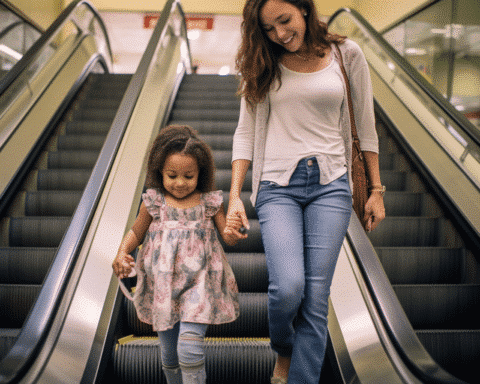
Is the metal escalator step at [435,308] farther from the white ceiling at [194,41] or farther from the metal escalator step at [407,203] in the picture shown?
the white ceiling at [194,41]

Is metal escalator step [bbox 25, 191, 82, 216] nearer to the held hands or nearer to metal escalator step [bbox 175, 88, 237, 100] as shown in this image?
the held hands

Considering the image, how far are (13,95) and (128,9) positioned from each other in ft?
29.3

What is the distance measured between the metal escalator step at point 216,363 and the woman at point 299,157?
19.3 inches

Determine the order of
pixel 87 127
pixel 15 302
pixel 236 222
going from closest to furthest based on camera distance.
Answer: pixel 236 222 < pixel 15 302 < pixel 87 127

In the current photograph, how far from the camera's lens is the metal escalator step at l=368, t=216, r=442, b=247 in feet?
10.6

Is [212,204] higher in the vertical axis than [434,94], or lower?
lower

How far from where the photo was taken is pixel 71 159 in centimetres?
401

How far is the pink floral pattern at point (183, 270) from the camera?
1.55 metres

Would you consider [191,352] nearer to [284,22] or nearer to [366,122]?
[366,122]

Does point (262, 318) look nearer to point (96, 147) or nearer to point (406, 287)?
point (406, 287)

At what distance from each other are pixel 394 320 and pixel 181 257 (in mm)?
930

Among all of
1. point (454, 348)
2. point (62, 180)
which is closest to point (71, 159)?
point (62, 180)

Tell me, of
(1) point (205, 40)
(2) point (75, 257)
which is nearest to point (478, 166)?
(2) point (75, 257)

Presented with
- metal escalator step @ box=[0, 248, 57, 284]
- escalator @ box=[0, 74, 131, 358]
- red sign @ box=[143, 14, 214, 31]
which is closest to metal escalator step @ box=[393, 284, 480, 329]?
escalator @ box=[0, 74, 131, 358]
